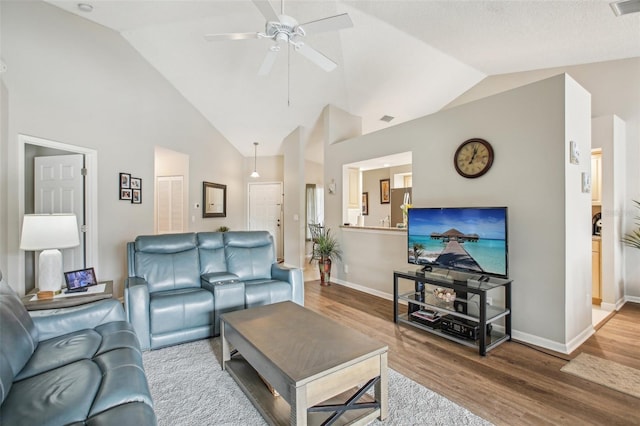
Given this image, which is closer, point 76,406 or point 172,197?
point 76,406

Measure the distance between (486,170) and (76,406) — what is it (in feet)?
11.5

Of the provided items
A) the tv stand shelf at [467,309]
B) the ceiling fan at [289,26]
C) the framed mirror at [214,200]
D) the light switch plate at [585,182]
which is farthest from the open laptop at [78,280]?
the light switch plate at [585,182]

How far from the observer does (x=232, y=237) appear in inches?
146

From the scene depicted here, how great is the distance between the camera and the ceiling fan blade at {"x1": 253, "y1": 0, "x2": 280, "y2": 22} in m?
2.21

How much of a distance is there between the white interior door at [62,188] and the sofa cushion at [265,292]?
2.41 m

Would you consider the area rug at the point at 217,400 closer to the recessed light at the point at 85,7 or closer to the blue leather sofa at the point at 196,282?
the blue leather sofa at the point at 196,282

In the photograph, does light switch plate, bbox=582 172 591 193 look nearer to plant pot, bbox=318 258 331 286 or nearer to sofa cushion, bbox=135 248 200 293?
plant pot, bbox=318 258 331 286

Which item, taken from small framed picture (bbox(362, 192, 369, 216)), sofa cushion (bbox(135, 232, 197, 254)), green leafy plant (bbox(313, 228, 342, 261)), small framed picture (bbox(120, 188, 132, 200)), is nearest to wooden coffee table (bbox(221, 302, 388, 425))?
sofa cushion (bbox(135, 232, 197, 254))

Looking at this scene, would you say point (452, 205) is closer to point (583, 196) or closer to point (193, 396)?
point (583, 196)

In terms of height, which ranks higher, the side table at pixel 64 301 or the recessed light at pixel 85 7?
the recessed light at pixel 85 7

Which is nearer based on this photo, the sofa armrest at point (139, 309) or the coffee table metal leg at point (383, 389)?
the coffee table metal leg at point (383, 389)

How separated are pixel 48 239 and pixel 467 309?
12.4 feet

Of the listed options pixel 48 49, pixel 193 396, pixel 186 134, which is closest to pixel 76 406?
pixel 193 396

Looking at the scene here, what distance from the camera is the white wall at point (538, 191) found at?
2.64 m
